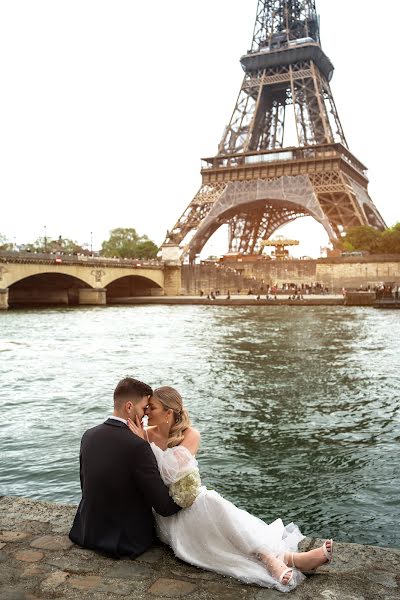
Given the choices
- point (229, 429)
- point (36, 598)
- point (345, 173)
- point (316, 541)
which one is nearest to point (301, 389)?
point (229, 429)

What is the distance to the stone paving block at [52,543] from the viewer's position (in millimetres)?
4848

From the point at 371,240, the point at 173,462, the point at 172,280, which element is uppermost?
the point at 371,240

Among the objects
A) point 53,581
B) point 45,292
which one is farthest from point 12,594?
point 45,292

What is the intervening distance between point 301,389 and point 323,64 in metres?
82.5

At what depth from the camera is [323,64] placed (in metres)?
88.3

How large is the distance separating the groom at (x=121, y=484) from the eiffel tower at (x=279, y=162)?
7024 centimetres

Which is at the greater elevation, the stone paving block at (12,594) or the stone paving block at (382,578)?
the stone paving block at (12,594)

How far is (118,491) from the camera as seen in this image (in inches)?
184

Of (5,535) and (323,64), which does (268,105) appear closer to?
(323,64)

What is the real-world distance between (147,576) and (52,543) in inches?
37.1

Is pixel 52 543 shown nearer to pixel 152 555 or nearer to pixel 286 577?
pixel 152 555

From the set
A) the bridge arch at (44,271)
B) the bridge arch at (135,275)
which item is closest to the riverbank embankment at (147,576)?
the bridge arch at (44,271)

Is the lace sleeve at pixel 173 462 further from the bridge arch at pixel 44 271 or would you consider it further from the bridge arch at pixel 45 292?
the bridge arch at pixel 45 292

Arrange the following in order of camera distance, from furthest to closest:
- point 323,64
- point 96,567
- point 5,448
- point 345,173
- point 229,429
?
point 323,64 < point 345,173 < point 229,429 < point 5,448 < point 96,567
